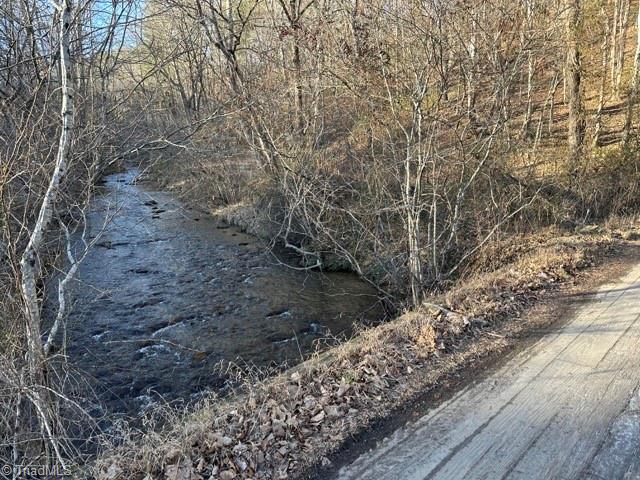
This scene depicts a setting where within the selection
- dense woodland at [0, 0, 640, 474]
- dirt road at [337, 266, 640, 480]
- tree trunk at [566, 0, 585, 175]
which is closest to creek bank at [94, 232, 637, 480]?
dirt road at [337, 266, 640, 480]

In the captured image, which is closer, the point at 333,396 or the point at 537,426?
the point at 537,426

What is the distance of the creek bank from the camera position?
348 centimetres

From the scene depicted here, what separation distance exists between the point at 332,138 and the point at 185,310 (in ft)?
17.4

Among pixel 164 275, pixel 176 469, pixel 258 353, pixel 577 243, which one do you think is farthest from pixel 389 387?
pixel 164 275

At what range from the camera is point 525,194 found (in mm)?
10414

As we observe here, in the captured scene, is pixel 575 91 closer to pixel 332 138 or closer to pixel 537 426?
pixel 332 138

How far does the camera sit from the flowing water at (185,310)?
7.07m

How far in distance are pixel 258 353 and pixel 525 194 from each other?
6.91 m

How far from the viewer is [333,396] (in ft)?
13.8

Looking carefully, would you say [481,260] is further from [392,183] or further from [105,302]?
[105,302]
